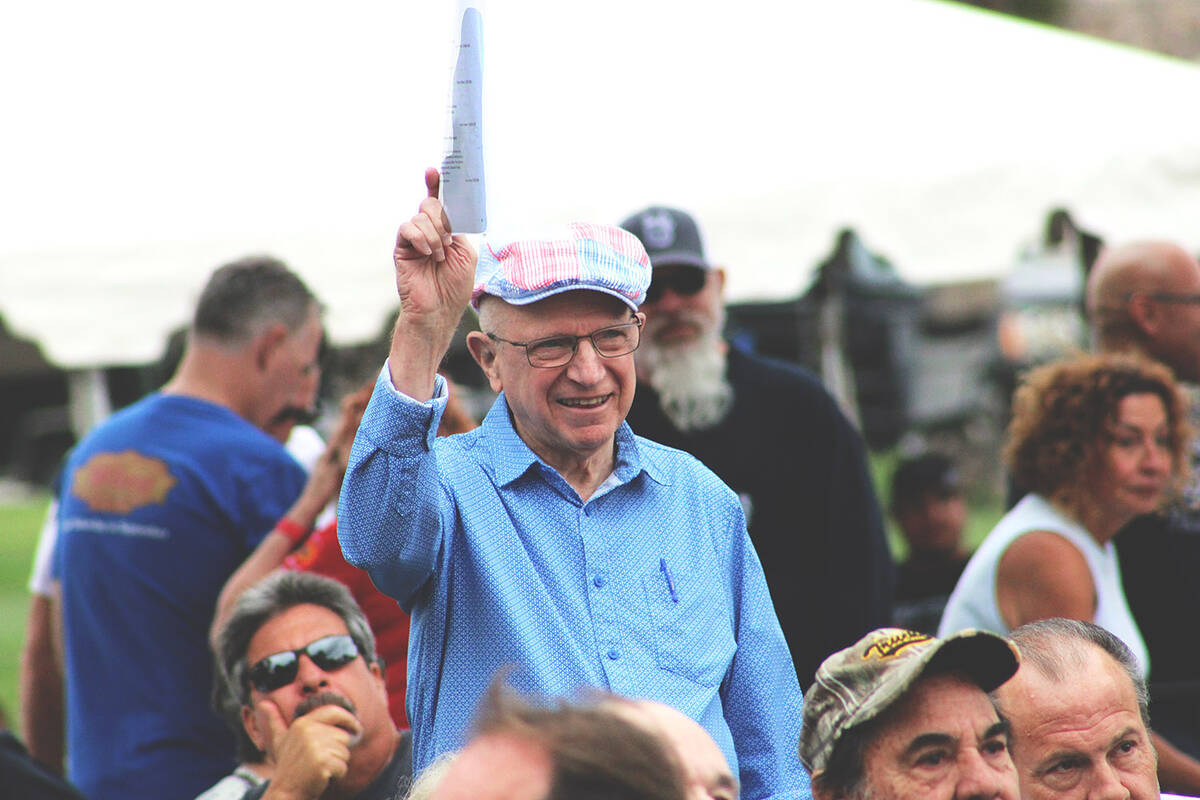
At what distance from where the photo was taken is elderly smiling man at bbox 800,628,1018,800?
2.06 metres

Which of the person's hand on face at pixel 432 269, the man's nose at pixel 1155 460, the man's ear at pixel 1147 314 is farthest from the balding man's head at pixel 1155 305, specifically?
the person's hand on face at pixel 432 269

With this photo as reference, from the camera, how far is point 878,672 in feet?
6.95

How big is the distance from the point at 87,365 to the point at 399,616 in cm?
208

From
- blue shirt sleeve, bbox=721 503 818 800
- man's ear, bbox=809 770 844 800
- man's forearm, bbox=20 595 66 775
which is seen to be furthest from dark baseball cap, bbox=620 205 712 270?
man's forearm, bbox=20 595 66 775

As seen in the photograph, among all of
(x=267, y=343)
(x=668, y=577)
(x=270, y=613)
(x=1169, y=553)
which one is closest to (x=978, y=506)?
(x=1169, y=553)

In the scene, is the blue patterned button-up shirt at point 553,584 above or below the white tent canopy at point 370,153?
below

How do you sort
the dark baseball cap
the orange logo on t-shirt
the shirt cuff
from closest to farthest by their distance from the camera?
the shirt cuff → the orange logo on t-shirt → the dark baseball cap

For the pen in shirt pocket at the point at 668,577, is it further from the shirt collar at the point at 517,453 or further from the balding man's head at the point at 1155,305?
the balding man's head at the point at 1155,305

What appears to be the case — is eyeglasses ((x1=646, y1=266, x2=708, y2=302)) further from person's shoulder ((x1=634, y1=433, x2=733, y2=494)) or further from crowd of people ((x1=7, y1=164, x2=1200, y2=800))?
person's shoulder ((x1=634, y1=433, x2=733, y2=494))

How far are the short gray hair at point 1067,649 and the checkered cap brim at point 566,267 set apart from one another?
3.21ft

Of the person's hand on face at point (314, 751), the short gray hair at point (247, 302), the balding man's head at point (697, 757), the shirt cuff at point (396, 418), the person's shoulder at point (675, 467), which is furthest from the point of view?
the short gray hair at point (247, 302)

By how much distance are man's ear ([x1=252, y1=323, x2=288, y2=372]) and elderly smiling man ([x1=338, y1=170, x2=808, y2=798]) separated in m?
1.46

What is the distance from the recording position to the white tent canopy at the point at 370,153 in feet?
15.5

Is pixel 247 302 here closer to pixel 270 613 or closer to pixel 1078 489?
pixel 270 613
